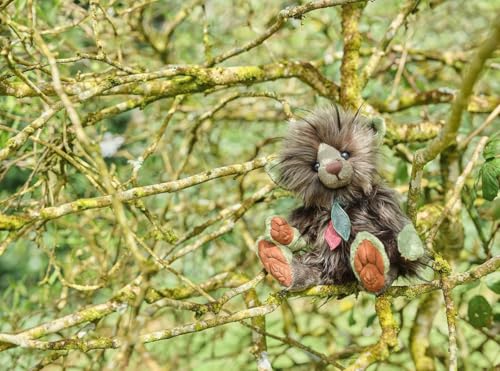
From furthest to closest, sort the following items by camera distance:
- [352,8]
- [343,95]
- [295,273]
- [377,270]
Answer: [352,8] → [343,95] → [295,273] → [377,270]

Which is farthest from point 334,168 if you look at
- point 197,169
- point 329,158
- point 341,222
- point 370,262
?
point 197,169

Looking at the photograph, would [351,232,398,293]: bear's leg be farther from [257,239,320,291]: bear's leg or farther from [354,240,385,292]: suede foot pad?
[257,239,320,291]: bear's leg

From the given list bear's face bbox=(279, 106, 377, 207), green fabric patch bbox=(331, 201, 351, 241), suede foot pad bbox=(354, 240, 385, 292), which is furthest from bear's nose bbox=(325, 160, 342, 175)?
suede foot pad bbox=(354, 240, 385, 292)

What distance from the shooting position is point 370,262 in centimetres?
150

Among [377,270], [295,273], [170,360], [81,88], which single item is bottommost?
[170,360]

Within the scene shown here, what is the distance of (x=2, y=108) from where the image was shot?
2.65 m

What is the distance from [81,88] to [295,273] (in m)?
0.86

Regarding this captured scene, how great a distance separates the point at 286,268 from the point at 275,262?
1.3 inches

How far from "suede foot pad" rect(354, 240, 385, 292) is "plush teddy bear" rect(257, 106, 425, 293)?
2 cm

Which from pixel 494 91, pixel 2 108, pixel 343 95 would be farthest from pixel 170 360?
pixel 494 91

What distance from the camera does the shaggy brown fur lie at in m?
1.63

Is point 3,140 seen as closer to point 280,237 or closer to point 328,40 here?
point 280,237

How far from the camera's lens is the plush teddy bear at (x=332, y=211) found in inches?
63.2

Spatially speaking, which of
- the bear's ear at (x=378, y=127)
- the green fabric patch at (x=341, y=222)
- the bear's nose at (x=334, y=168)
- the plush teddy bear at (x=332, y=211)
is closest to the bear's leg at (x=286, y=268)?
the plush teddy bear at (x=332, y=211)
